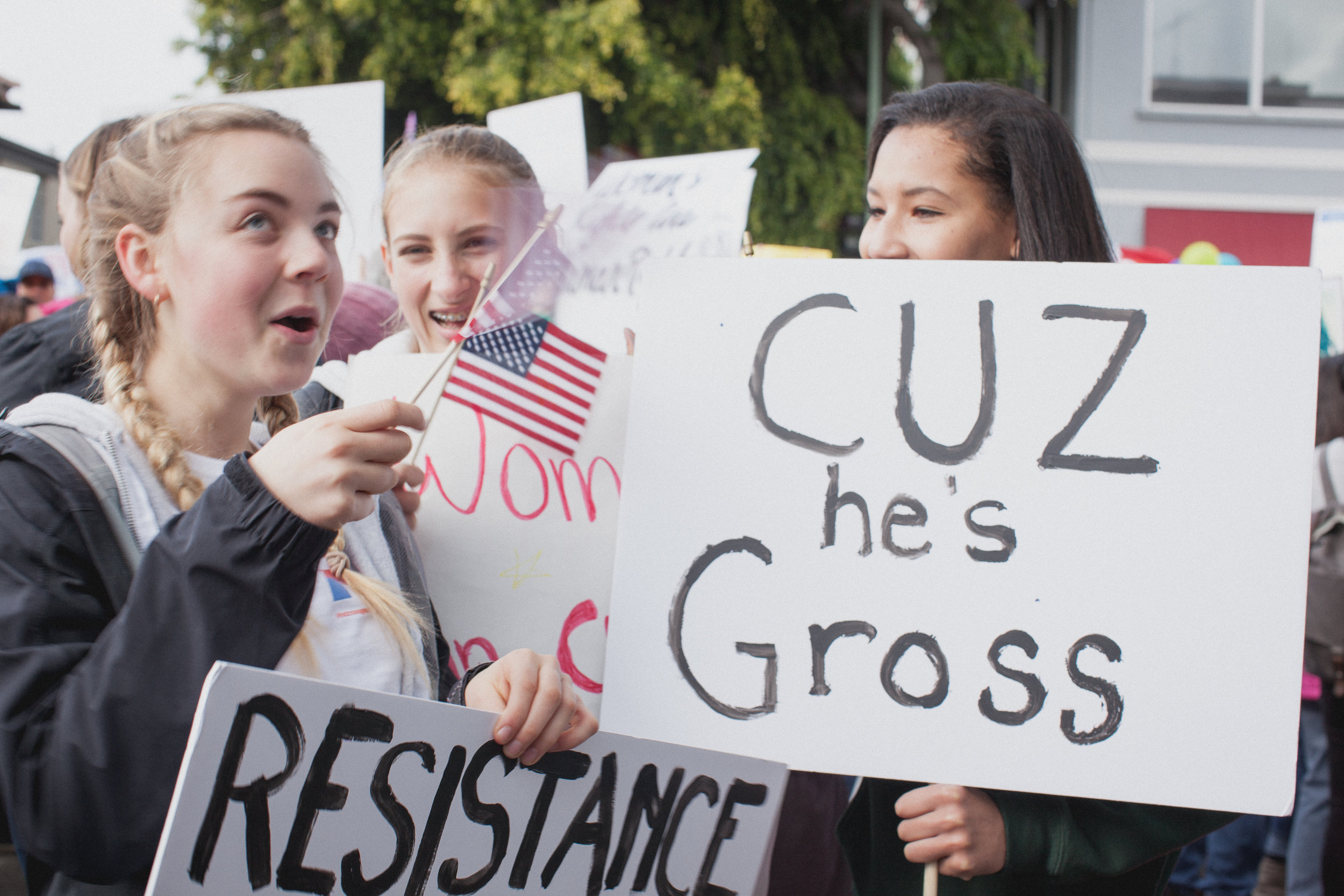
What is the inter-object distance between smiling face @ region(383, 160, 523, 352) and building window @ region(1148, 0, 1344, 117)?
40.3ft

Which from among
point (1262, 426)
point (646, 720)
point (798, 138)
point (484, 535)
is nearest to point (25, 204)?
point (484, 535)

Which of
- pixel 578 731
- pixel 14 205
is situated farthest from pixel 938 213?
pixel 14 205

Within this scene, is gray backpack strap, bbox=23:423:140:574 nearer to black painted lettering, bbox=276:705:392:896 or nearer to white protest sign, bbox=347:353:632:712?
black painted lettering, bbox=276:705:392:896

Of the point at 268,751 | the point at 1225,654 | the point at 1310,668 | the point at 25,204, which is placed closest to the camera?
the point at 268,751

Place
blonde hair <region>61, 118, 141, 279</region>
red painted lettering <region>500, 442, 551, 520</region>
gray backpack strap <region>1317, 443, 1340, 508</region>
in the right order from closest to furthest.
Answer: red painted lettering <region>500, 442, 551, 520</region> < blonde hair <region>61, 118, 141, 279</region> < gray backpack strap <region>1317, 443, 1340, 508</region>

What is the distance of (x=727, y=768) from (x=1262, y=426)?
63 cm

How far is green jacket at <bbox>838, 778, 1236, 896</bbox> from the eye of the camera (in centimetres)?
111

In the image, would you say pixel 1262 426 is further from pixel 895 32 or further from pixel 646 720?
pixel 895 32

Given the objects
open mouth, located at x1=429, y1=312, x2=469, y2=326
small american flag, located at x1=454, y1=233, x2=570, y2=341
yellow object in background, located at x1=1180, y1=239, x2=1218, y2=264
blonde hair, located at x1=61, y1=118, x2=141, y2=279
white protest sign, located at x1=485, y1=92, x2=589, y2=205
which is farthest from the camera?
yellow object in background, located at x1=1180, y1=239, x2=1218, y2=264

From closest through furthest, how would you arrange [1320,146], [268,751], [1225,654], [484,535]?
1. [268,751]
2. [1225,654]
3. [484,535]
4. [1320,146]

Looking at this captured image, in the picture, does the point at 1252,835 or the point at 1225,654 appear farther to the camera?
the point at 1252,835

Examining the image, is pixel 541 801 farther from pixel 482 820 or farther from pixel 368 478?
pixel 368 478

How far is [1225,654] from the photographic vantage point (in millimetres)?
1018

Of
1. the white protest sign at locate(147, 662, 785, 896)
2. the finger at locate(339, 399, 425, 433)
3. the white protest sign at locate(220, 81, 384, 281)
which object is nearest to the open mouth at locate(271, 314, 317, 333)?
the finger at locate(339, 399, 425, 433)
